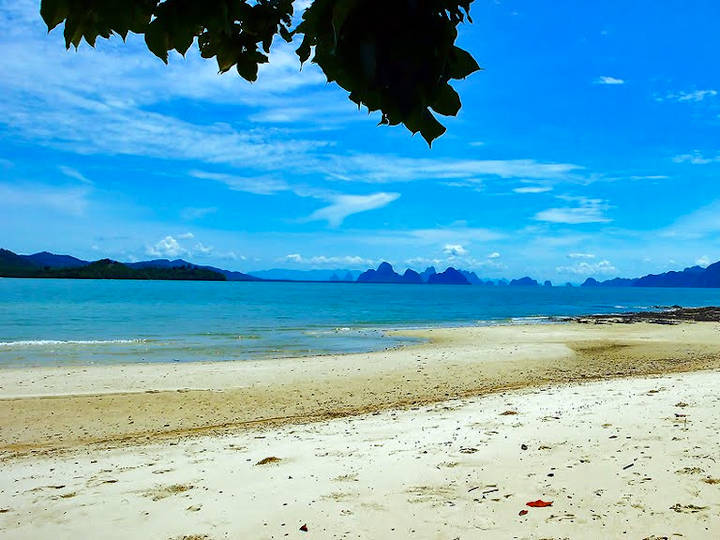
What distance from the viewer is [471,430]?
284 inches

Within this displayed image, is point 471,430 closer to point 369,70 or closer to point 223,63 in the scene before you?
point 223,63

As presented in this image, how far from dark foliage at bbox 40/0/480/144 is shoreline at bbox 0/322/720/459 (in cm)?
876

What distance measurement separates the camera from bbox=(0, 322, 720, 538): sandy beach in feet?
14.2

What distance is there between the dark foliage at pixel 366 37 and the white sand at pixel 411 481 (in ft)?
12.1

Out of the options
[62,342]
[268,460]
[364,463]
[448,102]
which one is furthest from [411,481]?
[62,342]

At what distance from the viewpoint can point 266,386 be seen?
568 inches

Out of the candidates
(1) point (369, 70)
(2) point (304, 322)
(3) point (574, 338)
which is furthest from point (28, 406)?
(2) point (304, 322)

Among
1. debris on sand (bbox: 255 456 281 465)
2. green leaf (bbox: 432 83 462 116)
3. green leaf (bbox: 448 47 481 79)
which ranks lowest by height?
debris on sand (bbox: 255 456 281 465)

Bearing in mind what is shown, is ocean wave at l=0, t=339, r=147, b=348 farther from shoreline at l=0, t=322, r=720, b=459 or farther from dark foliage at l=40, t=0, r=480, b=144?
dark foliage at l=40, t=0, r=480, b=144

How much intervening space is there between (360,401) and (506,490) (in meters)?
7.76

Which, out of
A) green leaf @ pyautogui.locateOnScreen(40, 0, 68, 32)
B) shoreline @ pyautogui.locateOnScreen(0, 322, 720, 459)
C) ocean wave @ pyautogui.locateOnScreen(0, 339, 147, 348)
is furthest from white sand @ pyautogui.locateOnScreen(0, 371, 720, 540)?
ocean wave @ pyautogui.locateOnScreen(0, 339, 147, 348)

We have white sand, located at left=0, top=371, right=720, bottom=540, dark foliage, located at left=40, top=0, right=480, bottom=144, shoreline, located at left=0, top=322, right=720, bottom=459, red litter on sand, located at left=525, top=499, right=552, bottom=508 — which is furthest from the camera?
shoreline, located at left=0, top=322, right=720, bottom=459

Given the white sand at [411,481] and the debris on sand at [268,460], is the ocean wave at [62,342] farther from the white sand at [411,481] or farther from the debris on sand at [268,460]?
the debris on sand at [268,460]

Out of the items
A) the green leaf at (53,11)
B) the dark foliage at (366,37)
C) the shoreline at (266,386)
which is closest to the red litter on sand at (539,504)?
the dark foliage at (366,37)
